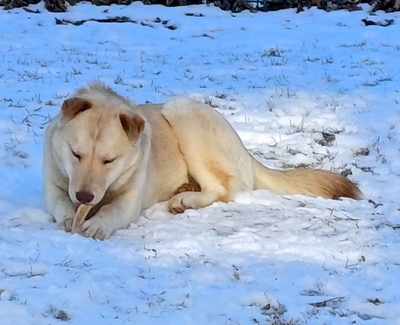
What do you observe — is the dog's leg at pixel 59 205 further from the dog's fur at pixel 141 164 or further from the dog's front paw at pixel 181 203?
the dog's front paw at pixel 181 203

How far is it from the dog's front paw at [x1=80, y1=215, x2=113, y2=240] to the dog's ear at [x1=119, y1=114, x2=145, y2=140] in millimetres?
542

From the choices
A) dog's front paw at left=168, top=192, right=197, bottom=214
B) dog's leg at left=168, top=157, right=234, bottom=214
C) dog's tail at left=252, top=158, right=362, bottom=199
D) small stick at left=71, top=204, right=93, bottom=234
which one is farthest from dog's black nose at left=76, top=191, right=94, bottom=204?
dog's tail at left=252, top=158, right=362, bottom=199

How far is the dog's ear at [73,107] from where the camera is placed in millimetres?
4918

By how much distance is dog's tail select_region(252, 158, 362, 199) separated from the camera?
19.0 feet

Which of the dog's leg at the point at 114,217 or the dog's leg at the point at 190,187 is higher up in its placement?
the dog's leg at the point at 114,217

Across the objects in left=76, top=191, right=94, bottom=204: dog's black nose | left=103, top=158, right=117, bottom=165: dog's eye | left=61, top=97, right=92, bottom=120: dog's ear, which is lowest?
left=76, top=191, right=94, bottom=204: dog's black nose

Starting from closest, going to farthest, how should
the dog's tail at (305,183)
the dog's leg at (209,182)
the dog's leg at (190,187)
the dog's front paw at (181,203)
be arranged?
the dog's front paw at (181,203) → the dog's leg at (209,182) → the dog's tail at (305,183) → the dog's leg at (190,187)

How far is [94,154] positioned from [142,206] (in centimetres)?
83

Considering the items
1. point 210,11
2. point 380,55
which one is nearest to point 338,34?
point 380,55

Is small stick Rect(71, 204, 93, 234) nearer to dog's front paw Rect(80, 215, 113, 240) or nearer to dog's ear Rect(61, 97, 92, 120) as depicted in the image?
dog's front paw Rect(80, 215, 113, 240)

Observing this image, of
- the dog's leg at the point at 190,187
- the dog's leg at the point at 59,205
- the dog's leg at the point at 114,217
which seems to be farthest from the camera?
the dog's leg at the point at 190,187

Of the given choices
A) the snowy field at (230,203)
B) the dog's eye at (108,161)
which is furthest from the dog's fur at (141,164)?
the snowy field at (230,203)

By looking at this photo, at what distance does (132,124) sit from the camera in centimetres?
498

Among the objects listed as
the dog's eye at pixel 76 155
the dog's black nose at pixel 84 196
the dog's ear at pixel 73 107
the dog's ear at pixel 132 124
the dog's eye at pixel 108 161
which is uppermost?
the dog's ear at pixel 73 107
